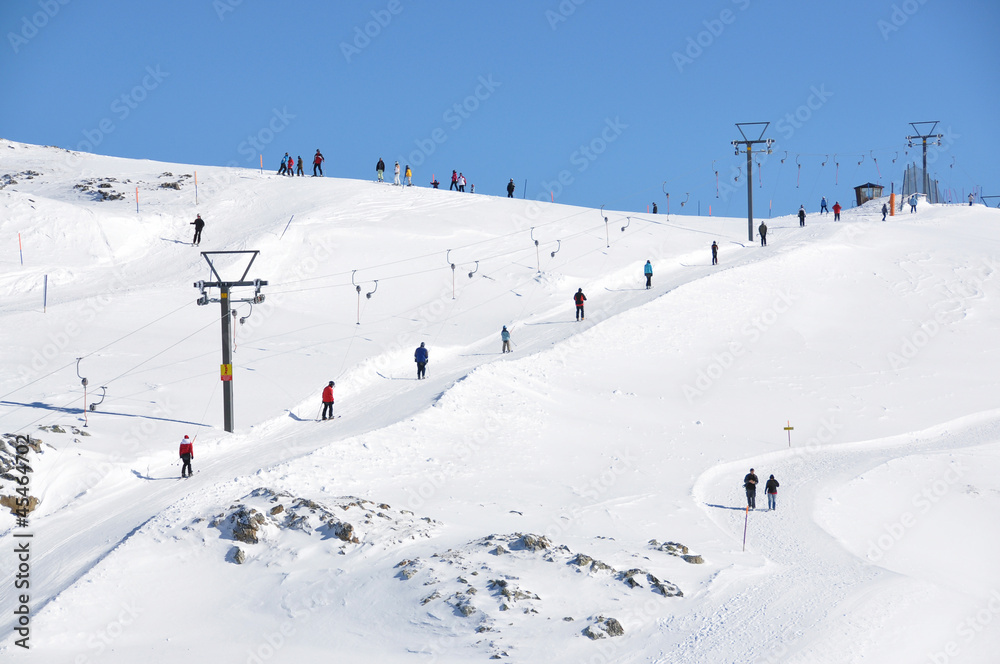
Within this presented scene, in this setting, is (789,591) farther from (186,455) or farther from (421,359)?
(421,359)

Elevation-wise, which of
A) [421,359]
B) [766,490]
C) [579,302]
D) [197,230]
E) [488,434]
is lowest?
[766,490]

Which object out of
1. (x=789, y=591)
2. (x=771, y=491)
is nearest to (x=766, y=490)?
(x=771, y=491)

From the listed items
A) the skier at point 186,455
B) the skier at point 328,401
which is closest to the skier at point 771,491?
the skier at point 328,401

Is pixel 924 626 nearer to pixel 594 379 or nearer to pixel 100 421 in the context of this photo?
pixel 594 379

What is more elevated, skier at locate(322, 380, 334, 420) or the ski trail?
skier at locate(322, 380, 334, 420)

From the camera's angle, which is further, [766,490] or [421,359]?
[421,359]

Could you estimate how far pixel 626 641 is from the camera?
1369 cm

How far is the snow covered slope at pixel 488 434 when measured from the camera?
1466cm

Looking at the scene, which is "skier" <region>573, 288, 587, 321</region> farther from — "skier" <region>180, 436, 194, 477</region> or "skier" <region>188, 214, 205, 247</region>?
"skier" <region>188, 214, 205, 247</region>

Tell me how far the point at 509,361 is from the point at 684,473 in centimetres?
839

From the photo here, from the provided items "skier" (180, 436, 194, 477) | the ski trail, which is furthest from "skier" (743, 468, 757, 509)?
"skier" (180, 436, 194, 477)

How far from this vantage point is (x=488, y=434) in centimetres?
2488

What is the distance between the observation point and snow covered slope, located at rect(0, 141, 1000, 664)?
14.7 m

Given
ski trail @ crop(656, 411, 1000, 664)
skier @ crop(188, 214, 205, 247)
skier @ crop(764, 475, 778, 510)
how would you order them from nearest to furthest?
ski trail @ crop(656, 411, 1000, 664) < skier @ crop(764, 475, 778, 510) < skier @ crop(188, 214, 205, 247)
